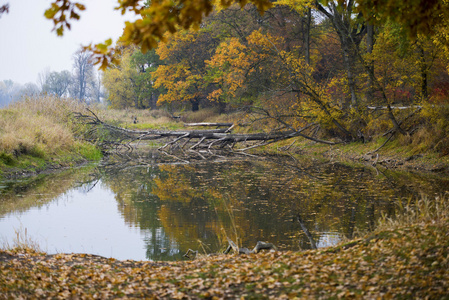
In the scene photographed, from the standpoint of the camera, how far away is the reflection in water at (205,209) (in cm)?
804

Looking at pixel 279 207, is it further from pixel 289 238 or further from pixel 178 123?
pixel 178 123

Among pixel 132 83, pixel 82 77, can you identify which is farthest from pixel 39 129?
pixel 82 77

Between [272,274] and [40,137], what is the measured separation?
14559mm

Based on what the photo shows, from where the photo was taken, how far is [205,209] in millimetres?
10641

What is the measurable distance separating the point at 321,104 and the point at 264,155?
503 cm

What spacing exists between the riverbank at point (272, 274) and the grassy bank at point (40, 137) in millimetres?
10087

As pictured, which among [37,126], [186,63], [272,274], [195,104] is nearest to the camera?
[272,274]

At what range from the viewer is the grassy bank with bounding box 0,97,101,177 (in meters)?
15.2

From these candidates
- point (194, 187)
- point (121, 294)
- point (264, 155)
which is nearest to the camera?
point (121, 294)

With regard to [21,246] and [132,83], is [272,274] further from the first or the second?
[132,83]

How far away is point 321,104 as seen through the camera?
19672mm

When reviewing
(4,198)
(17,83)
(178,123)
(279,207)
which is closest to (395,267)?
(279,207)

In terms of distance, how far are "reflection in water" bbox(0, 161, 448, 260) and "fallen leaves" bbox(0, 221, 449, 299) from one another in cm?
131

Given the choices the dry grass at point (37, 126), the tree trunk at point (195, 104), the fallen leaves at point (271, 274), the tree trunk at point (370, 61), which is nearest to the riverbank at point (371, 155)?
the tree trunk at point (370, 61)
